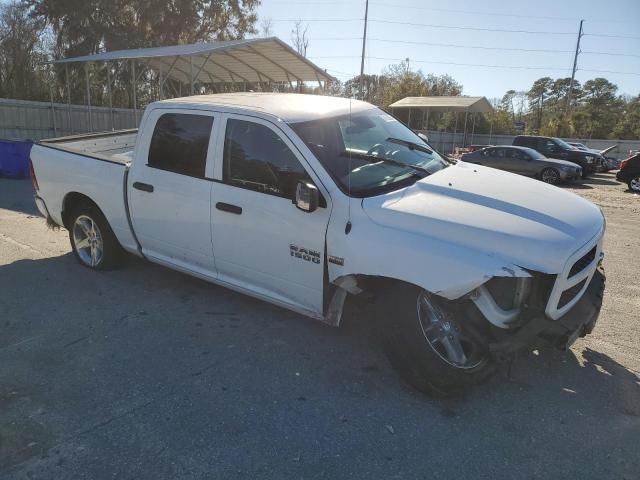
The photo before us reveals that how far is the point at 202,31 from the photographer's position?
32.5 m

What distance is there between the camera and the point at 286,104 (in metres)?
4.29

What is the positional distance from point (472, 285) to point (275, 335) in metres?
1.92

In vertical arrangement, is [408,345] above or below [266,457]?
above

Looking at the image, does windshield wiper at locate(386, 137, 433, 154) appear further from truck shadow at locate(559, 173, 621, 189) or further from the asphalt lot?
truck shadow at locate(559, 173, 621, 189)

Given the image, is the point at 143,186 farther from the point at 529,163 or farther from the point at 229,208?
the point at 529,163

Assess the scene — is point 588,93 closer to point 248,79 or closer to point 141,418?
point 248,79

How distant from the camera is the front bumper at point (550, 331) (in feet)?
9.66

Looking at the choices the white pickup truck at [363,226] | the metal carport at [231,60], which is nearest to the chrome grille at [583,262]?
the white pickup truck at [363,226]

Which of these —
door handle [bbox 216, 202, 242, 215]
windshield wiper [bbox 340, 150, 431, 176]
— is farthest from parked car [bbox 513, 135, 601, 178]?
door handle [bbox 216, 202, 242, 215]

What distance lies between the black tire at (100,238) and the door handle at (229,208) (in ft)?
6.26

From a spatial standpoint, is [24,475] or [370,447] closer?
[24,475]

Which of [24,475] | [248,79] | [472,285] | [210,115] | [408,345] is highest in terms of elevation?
[248,79]

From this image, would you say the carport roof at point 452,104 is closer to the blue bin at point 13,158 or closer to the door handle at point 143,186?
the blue bin at point 13,158

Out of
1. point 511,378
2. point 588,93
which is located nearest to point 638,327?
point 511,378
